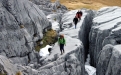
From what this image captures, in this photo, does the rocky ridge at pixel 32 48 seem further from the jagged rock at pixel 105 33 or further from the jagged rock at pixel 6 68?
the jagged rock at pixel 6 68

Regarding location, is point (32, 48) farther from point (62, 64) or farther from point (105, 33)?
point (105, 33)

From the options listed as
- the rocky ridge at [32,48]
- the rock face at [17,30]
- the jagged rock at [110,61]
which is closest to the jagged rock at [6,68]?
the rocky ridge at [32,48]

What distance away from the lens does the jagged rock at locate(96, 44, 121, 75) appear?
32834mm

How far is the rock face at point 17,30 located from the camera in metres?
34.2

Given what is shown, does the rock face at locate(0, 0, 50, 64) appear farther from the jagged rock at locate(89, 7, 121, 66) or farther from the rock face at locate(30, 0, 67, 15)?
the rock face at locate(30, 0, 67, 15)

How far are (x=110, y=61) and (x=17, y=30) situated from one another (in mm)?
13826

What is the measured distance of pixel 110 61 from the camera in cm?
3456

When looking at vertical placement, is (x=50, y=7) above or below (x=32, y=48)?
below

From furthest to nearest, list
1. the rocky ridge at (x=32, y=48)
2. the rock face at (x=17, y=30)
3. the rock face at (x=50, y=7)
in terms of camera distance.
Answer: the rock face at (x=50, y=7) → the rock face at (x=17, y=30) → the rocky ridge at (x=32, y=48)

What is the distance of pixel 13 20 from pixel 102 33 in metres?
17.6

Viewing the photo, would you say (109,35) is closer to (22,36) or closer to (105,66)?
(105,66)

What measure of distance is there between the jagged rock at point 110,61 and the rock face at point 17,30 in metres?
10.2

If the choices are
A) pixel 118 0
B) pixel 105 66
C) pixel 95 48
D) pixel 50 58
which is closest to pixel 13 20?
pixel 50 58

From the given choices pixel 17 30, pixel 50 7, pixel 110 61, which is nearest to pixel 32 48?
pixel 17 30
